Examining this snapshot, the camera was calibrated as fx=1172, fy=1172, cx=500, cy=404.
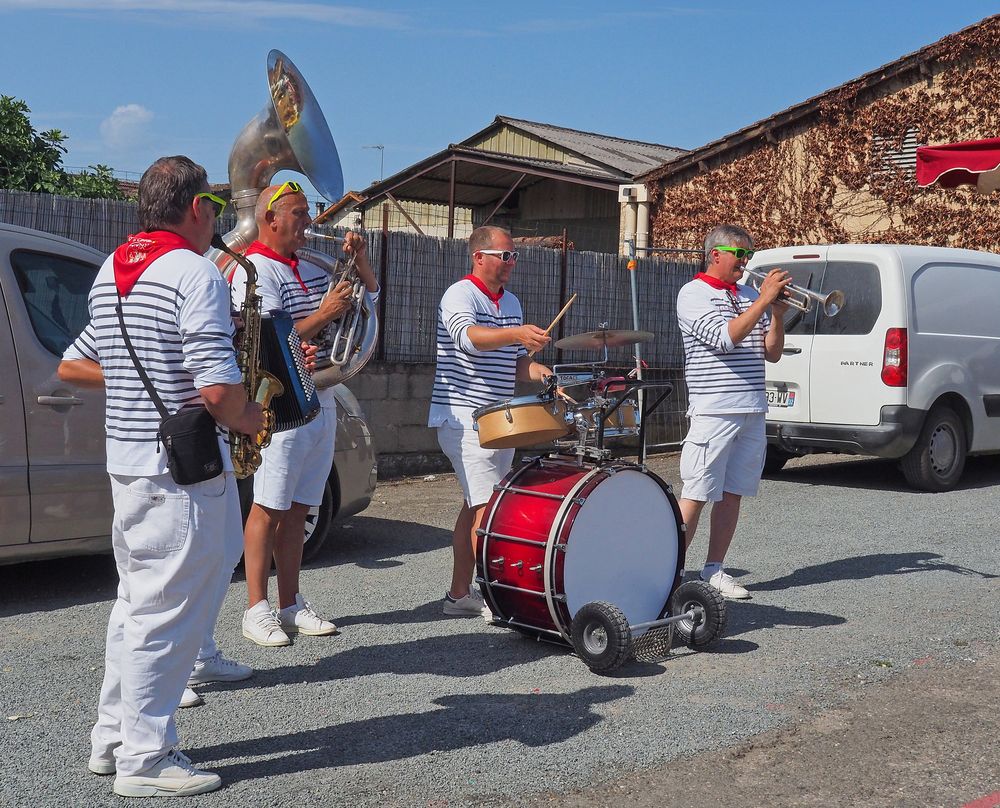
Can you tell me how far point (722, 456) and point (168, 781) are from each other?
354 centimetres

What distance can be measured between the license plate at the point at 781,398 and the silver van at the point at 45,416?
247 inches

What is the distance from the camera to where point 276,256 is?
5184 millimetres

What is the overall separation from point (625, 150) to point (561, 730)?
21936mm

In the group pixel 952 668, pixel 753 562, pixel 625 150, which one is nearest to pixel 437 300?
pixel 753 562

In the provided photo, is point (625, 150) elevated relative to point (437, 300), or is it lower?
elevated

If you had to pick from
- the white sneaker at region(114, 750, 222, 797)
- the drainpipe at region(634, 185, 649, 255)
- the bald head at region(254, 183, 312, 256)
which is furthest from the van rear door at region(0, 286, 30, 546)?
the drainpipe at region(634, 185, 649, 255)

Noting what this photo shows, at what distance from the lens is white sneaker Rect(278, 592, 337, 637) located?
5.51 meters

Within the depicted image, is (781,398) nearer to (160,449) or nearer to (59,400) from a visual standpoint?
(59,400)

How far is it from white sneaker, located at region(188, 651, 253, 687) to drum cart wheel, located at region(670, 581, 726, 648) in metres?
1.96

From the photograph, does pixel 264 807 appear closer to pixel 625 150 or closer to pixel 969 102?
pixel 969 102

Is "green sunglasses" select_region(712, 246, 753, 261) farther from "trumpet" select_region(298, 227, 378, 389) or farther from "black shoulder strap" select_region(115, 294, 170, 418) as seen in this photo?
"black shoulder strap" select_region(115, 294, 170, 418)

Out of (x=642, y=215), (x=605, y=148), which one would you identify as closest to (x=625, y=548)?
(x=642, y=215)

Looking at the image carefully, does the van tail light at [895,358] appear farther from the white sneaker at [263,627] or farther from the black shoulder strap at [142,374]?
the black shoulder strap at [142,374]

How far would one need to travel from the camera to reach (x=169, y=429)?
3486 millimetres
